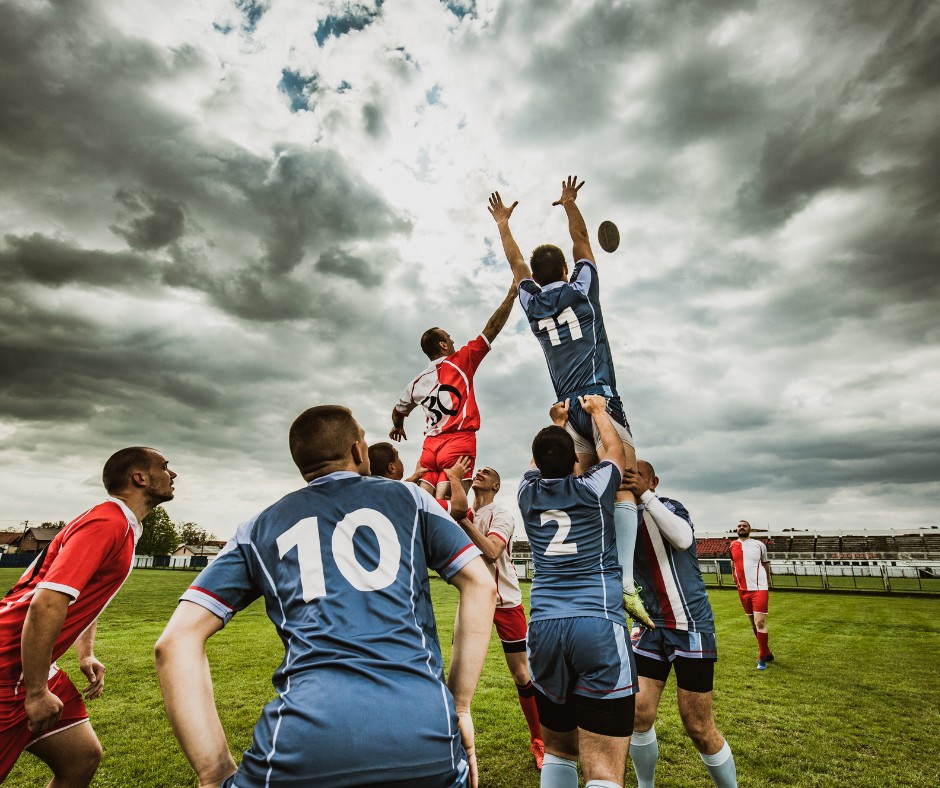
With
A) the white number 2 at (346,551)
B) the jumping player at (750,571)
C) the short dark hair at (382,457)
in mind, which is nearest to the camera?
the white number 2 at (346,551)

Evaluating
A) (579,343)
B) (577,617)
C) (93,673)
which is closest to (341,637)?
(577,617)

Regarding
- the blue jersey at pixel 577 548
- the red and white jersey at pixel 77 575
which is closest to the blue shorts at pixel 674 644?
the blue jersey at pixel 577 548

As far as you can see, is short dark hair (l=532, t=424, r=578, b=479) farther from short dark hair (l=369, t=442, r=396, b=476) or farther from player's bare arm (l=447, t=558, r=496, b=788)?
player's bare arm (l=447, t=558, r=496, b=788)

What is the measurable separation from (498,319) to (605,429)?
2594mm

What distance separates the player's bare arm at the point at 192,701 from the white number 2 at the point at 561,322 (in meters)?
3.62

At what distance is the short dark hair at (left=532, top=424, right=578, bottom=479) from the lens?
3818 mm

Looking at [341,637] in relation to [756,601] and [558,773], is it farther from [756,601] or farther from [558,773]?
[756,601]

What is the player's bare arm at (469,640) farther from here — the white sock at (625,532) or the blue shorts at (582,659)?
the white sock at (625,532)

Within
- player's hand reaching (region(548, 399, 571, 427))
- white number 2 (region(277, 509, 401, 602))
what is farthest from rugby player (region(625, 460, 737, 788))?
white number 2 (region(277, 509, 401, 602))

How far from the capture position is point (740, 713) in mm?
7422

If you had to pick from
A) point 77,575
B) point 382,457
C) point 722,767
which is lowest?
point 722,767

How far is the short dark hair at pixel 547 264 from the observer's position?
5039 mm

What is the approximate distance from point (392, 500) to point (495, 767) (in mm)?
4722

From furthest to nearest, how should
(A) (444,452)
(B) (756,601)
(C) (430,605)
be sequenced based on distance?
(B) (756,601) → (A) (444,452) → (C) (430,605)
